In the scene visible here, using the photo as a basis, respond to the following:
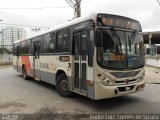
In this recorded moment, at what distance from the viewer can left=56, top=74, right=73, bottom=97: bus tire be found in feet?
30.7

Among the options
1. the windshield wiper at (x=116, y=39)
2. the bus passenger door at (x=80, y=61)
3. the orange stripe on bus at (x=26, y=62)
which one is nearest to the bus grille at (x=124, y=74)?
the windshield wiper at (x=116, y=39)

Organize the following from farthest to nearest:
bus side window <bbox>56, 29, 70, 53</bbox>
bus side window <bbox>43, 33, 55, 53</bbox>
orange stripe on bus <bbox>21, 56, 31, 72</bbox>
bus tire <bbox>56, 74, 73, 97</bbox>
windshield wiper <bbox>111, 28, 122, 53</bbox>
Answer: orange stripe on bus <bbox>21, 56, 31, 72</bbox>, bus side window <bbox>43, 33, 55, 53</bbox>, bus tire <bbox>56, 74, 73, 97</bbox>, bus side window <bbox>56, 29, 70, 53</bbox>, windshield wiper <bbox>111, 28, 122, 53</bbox>

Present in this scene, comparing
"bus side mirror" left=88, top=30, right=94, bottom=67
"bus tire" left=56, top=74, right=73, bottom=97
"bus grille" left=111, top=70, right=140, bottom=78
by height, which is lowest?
"bus tire" left=56, top=74, right=73, bottom=97

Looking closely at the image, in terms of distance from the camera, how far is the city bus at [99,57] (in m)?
7.36

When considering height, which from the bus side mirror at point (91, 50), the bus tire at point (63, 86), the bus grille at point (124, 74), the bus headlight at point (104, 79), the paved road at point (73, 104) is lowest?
the paved road at point (73, 104)

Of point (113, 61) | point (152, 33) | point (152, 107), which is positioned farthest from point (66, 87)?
point (152, 33)

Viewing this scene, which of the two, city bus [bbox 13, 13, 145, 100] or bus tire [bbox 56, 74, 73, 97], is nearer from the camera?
→ city bus [bbox 13, 13, 145, 100]

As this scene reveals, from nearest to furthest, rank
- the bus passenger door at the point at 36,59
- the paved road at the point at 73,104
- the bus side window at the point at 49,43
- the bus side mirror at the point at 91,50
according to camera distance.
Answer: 1. the bus side mirror at the point at 91,50
2. the paved road at the point at 73,104
3. the bus side window at the point at 49,43
4. the bus passenger door at the point at 36,59

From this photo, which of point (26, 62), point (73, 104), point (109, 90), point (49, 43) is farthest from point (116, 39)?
point (26, 62)

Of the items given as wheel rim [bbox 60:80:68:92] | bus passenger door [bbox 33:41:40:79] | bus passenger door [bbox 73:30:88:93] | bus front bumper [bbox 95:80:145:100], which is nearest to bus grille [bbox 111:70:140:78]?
bus front bumper [bbox 95:80:145:100]

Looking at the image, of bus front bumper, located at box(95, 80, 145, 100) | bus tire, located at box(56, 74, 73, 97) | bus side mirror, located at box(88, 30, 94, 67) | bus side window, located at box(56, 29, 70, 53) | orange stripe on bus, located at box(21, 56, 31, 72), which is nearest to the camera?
bus front bumper, located at box(95, 80, 145, 100)

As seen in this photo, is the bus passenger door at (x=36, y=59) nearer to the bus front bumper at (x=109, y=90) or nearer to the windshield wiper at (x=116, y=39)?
the windshield wiper at (x=116, y=39)

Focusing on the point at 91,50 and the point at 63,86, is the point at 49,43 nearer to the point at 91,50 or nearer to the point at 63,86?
the point at 63,86

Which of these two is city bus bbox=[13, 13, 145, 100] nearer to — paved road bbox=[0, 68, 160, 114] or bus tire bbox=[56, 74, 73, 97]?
bus tire bbox=[56, 74, 73, 97]
